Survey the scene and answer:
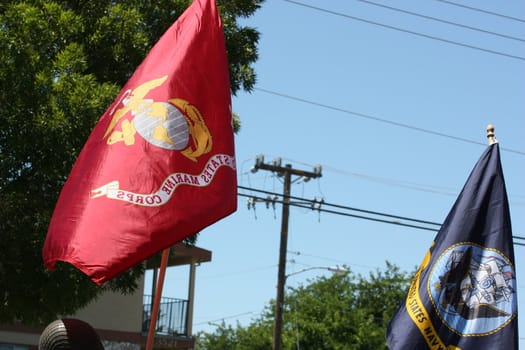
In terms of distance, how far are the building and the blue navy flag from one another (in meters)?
15.5

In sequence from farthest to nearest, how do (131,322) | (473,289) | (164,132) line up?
(131,322) → (473,289) → (164,132)

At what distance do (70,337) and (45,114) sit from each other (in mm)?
6987

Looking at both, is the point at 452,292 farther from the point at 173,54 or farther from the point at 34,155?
the point at 34,155

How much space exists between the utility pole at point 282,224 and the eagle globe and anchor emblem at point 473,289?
19.0 m

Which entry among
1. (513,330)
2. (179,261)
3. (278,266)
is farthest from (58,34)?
(278,266)

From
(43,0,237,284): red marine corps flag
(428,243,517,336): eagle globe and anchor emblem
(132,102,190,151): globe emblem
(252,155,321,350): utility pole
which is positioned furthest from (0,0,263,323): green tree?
(252,155,321,350): utility pole

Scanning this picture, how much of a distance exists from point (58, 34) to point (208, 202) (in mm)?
5672

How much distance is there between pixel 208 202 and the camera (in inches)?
232

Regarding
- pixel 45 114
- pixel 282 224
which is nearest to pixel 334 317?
pixel 282 224

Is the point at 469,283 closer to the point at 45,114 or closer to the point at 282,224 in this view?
the point at 45,114

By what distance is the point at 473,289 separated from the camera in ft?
21.9

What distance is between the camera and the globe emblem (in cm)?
598

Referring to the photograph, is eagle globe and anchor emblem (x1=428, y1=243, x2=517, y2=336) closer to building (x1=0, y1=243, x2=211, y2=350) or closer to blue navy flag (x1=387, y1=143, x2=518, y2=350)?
blue navy flag (x1=387, y1=143, x2=518, y2=350)

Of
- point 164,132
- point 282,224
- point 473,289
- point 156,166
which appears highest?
point 282,224
